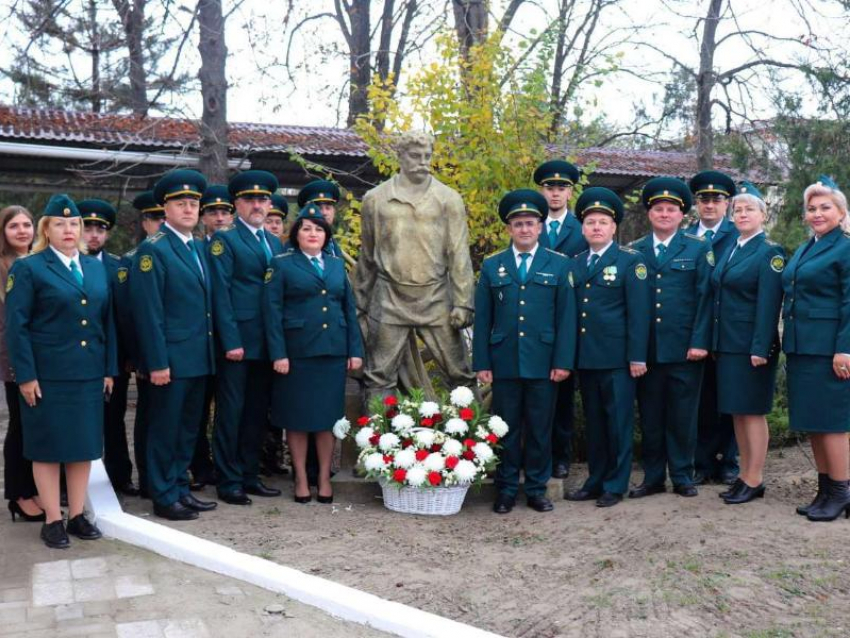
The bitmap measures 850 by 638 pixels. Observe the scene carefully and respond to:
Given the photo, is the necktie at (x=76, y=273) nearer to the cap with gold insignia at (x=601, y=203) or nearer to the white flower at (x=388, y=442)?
the white flower at (x=388, y=442)

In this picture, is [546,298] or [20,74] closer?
[546,298]

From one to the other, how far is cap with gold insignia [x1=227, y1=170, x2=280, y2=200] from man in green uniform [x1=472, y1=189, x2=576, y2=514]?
142 centimetres

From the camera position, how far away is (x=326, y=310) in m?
5.63

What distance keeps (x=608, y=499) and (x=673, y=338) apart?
106cm

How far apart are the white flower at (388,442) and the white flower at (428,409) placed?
24 centimetres

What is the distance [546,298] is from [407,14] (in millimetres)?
13089

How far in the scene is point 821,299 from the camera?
513 cm

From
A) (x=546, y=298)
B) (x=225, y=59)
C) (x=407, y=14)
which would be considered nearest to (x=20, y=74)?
(x=407, y=14)

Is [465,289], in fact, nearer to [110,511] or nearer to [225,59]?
[110,511]

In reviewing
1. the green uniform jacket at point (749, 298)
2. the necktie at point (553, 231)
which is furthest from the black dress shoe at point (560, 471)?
the necktie at point (553, 231)

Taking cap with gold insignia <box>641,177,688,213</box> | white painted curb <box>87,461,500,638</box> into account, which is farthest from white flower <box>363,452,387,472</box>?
cap with gold insignia <box>641,177,688,213</box>

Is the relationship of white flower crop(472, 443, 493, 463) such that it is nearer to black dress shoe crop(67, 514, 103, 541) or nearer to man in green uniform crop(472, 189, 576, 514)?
man in green uniform crop(472, 189, 576, 514)

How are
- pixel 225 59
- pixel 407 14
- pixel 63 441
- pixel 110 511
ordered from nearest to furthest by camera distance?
pixel 63 441
pixel 110 511
pixel 225 59
pixel 407 14

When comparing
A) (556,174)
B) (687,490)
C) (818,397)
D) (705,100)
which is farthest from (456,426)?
(705,100)
